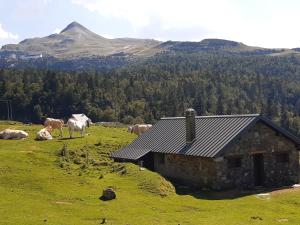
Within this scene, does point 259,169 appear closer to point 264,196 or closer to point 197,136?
point 264,196

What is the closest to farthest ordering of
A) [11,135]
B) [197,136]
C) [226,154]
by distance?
1. [226,154]
2. [197,136]
3. [11,135]

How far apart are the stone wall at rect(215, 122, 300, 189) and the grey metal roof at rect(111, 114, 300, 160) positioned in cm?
91

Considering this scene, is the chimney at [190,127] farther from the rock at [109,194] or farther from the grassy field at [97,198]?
the rock at [109,194]

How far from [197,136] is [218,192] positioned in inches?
285

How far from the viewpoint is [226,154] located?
141ft

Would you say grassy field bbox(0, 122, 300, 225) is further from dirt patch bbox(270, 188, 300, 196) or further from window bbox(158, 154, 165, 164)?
window bbox(158, 154, 165, 164)

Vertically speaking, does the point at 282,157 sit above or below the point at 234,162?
below

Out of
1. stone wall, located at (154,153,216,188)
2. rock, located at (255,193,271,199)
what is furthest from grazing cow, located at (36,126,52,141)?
rock, located at (255,193,271,199)

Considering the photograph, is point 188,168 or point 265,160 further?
point 265,160

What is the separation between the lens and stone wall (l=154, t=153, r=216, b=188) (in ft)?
143

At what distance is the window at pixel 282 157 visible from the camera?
47.5 m

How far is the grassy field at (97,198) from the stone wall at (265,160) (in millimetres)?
2988

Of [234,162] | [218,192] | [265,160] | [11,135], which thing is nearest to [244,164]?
[234,162]

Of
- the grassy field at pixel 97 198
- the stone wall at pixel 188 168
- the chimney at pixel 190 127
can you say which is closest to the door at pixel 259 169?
the grassy field at pixel 97 198
